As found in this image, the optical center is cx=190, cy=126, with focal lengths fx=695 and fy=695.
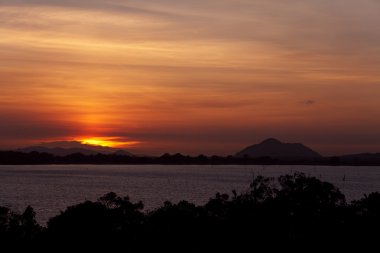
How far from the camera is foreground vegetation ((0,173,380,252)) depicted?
2120 inches

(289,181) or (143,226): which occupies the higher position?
(289,181)

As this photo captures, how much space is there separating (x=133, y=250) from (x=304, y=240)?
13542 mm

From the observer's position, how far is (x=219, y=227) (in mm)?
57469

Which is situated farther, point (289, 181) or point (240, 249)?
point (289, 181)

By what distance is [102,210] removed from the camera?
185ft

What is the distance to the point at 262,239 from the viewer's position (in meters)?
54.6

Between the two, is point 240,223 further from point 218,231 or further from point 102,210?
point 102,210

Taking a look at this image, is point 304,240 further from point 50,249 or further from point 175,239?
point 50,249

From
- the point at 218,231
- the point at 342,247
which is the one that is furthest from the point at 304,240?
the point at 218,231

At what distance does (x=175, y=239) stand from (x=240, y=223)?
5.46 metres

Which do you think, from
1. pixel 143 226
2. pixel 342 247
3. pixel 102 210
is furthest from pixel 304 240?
pixel 102 210

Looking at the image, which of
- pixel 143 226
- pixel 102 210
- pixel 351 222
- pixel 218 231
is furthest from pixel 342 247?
pixel 102 210

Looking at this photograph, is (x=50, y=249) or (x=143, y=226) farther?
(x=143, y=226)

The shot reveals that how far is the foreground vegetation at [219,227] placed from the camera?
177 feet
